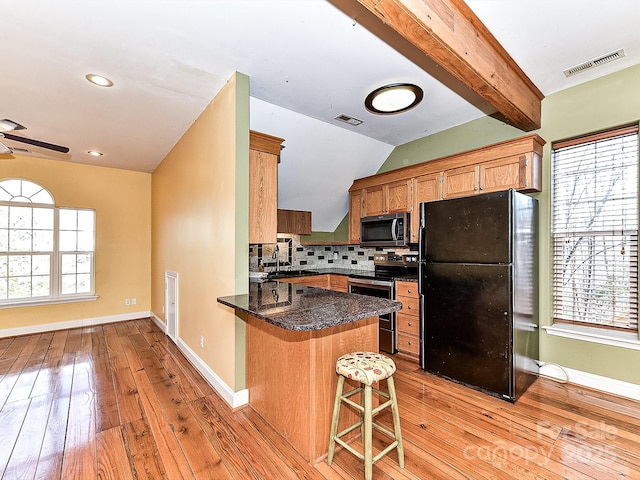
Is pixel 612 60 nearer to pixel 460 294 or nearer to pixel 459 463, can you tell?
pixel 460 294

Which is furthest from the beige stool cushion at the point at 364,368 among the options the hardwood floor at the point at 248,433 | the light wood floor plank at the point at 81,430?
the light wood floor plank at the point at 81,430

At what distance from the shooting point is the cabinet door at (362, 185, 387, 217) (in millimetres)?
4131

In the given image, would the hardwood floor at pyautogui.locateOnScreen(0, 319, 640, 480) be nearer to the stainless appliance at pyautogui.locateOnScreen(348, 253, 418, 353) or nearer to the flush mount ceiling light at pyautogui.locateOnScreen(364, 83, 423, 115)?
the stainless appliance at pyautogui.locateOnScreen(348, 253, 418, 353)

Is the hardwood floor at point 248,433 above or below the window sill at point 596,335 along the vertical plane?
below

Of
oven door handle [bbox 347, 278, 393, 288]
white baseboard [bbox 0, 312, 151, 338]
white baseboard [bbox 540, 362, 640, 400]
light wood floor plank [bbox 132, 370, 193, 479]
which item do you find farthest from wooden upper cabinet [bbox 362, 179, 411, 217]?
white baseboard [bbox 0, 312, 151, 338]

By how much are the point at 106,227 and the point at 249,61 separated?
438cm

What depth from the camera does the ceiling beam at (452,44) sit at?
1.56 metres

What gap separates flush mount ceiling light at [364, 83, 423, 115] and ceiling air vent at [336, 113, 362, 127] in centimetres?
33

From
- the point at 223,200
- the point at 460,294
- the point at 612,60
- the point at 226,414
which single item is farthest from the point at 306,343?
the point at 612,60

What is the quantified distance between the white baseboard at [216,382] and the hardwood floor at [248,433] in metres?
0.06

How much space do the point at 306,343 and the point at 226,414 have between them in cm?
107

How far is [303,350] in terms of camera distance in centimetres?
185

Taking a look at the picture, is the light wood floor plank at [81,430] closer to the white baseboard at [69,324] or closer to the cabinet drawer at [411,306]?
the white baseboard at [69,324]

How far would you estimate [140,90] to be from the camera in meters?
2.65
